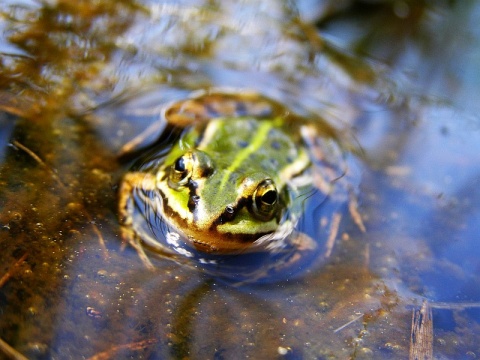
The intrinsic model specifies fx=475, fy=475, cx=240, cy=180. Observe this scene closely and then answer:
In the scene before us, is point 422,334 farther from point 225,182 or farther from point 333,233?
point 225,182

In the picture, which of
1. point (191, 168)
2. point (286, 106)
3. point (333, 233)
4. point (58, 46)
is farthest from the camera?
point (286, 106)

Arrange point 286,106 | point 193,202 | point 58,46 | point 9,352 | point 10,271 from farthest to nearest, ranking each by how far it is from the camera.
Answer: point 286,106, point 58,46, point 193,202, point 10,271, point 9,352

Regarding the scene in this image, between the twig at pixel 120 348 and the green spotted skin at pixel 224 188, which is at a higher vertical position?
the green spotted skin at pixel 224 188

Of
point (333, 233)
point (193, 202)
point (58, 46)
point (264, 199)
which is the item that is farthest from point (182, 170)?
point (58, 46)

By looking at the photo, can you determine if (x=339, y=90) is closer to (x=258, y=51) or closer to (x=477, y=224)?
(x=258, y=51)

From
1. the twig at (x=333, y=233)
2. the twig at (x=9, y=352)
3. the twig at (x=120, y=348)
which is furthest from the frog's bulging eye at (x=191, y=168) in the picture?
the twig at (x=9, y=352)

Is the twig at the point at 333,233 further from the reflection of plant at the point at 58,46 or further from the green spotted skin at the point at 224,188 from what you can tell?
the reflection of plant at the point at 58,46

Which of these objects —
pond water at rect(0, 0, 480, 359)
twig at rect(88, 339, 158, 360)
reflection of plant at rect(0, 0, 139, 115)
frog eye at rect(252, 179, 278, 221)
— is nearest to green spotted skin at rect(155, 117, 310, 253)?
frog eye at rect(252, 179, 278, 221)
